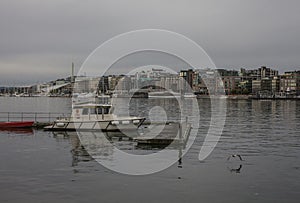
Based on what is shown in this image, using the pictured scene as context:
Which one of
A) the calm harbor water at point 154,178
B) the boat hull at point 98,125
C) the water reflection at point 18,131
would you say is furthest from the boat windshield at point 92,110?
the calm harbor water at point 154,178

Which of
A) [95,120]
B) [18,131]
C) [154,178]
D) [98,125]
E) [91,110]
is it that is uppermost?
[91,110]

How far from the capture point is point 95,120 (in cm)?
3753

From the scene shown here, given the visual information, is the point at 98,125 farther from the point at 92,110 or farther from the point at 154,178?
the point at 154,178

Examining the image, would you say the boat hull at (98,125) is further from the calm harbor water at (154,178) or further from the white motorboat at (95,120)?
the calm harbor water at (154,178)

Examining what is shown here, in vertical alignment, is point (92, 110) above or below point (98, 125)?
above

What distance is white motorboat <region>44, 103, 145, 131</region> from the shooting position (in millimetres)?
37531

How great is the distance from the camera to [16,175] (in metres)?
20.0

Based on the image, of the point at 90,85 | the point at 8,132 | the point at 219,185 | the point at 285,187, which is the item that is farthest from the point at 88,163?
the point at 90,85

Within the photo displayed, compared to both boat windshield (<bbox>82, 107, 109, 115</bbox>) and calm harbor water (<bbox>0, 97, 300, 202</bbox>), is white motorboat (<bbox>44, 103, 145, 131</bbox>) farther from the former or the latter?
calm harbor water (<bbox>0, 97, 300, 202</bbox>)

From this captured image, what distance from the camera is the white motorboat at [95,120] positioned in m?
37.5

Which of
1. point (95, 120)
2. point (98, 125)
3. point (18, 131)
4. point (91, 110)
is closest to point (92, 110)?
point (91, 110)

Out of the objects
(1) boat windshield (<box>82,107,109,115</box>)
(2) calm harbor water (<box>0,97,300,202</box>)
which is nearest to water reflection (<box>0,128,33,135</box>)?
(1) boat windshield (<box>82,107,109,115</box>)

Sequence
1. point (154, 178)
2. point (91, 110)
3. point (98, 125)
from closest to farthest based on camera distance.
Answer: point (154, 178)
point (98, 125)
point (91, 110)

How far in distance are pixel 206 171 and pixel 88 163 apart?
274 inches
